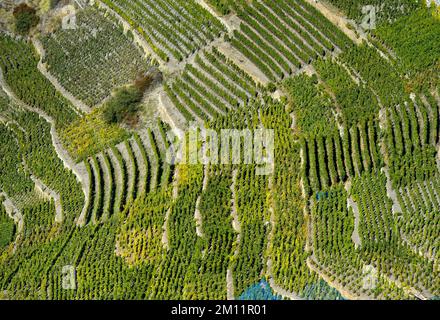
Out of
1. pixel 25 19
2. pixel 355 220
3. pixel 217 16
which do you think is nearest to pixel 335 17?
pixel 217 16

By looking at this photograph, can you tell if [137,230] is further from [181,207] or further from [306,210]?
[306,210]

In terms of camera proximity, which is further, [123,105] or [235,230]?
[123,105]

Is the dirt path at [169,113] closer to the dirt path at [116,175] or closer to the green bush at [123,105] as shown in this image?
the green bush at [123,105]

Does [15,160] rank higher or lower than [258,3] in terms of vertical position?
lower

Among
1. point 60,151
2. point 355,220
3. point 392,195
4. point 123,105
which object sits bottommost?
point 355,220

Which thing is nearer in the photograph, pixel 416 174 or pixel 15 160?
pixel 416 174

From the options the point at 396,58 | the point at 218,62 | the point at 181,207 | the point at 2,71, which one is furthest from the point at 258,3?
the point at 2,71

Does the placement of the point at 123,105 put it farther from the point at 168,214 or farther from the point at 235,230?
the point at 235,230

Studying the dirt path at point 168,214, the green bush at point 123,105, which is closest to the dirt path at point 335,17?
the green bush at point 123,105
